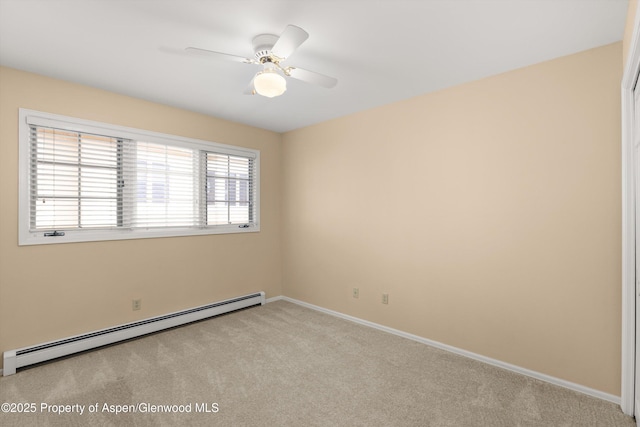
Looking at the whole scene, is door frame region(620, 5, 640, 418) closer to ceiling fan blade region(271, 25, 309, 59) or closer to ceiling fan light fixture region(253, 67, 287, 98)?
ceiling fan blade region(271, 25, 309, 59)

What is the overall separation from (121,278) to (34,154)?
137cm

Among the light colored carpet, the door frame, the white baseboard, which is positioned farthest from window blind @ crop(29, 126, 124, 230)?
the door frame

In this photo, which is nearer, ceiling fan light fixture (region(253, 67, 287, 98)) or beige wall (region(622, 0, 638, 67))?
beige wall (region(622, 0, 638, 67))

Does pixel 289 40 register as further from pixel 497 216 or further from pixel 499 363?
pixel 499 363

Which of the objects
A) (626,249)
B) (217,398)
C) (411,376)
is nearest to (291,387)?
(217,398)

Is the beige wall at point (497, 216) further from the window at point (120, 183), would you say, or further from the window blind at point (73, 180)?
the window blind at point (73, 180)

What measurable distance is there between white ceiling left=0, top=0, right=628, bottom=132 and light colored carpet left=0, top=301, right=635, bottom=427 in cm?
252

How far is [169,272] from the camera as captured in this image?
3.54m

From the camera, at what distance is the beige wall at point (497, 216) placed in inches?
86.6

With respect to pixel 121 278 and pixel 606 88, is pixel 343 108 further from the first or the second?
pixel 121 278

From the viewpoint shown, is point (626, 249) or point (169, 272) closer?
point (626, 249)

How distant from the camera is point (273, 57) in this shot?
2.09 meters

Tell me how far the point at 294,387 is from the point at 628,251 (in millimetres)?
2494

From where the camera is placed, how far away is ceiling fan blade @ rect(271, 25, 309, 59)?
1680 millimetres
